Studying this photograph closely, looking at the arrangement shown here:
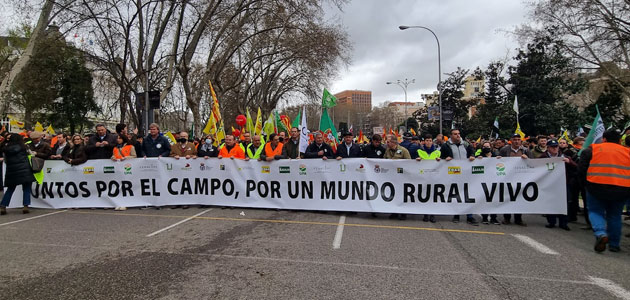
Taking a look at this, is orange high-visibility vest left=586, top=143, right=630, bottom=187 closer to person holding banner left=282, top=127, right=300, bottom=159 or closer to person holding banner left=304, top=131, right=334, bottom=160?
person holding banner left=304, top=131, right=334, bottom=160

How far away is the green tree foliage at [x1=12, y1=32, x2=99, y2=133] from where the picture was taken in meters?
26.6

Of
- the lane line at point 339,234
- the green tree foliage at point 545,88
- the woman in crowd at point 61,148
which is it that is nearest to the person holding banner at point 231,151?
the lane line at point 339,234

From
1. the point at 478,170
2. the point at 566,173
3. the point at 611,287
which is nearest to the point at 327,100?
the point at 478,170

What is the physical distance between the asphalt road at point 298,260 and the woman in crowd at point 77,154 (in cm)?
164

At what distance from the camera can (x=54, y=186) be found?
8.27 metres

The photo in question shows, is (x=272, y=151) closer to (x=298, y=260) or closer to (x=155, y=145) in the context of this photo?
(x=155, y=145)

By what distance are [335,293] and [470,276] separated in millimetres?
1595

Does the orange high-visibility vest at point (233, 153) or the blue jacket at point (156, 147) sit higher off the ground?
the blue jacket at point (156, 147)

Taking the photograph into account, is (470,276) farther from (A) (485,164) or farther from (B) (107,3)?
(B) (107,3)

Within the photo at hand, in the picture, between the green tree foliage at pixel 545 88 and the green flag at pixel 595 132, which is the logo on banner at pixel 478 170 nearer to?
the green flag at pixel 595 132

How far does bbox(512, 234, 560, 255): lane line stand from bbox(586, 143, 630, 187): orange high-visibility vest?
3.87ft

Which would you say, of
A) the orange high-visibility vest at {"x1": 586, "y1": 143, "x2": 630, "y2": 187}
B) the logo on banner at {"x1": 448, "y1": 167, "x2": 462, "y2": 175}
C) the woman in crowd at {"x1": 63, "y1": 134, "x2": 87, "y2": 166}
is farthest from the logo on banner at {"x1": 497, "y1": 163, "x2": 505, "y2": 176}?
the woman in crowd at {"x1": 63, "y1": 134, "x2": 87, "y2": 166}

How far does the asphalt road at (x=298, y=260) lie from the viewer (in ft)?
11.7

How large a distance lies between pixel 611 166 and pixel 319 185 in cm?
483
